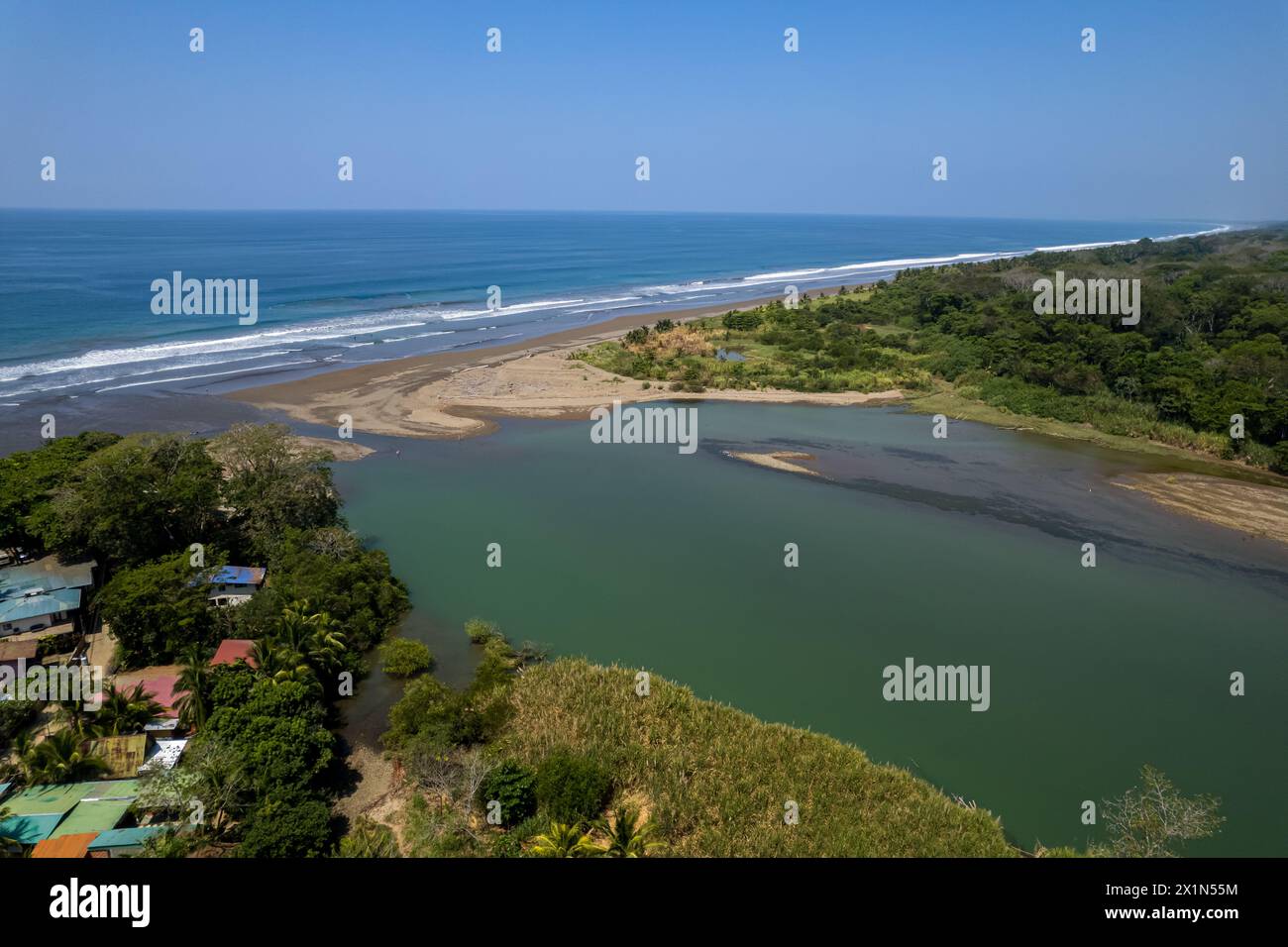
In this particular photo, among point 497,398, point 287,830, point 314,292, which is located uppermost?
point 314,292

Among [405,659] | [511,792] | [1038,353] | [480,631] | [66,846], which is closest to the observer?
[66,846]

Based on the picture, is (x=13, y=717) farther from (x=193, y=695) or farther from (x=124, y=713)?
(x=193, y=695)

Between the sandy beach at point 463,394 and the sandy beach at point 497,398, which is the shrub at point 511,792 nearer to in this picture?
the sandy beach at point 497,398

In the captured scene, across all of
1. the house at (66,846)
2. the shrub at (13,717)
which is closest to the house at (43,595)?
the shrub at (13,717)

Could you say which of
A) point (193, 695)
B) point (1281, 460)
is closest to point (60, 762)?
point (193, 695)

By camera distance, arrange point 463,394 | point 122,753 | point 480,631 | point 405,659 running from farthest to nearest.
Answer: point 463,394 → point 480,631 → point 405,659 → point 122,753
